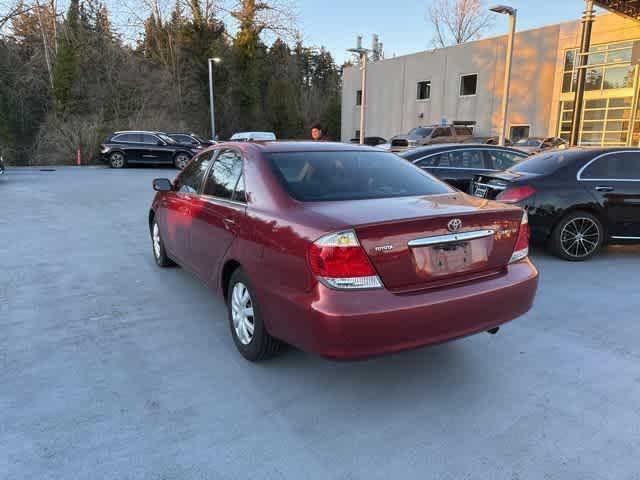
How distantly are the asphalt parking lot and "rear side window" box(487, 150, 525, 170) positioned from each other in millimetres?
4036

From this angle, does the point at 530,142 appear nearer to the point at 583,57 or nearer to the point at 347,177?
the point at 583,57

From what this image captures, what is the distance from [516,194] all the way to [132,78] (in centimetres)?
3204

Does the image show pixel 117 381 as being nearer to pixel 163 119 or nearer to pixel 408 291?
pixel 408 291

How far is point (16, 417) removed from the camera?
2805 mm

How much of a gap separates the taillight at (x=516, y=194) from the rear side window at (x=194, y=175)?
154 inches

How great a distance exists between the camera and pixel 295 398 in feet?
9.96

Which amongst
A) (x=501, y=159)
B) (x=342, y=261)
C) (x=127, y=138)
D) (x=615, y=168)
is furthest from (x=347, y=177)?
(x=127, y=138)

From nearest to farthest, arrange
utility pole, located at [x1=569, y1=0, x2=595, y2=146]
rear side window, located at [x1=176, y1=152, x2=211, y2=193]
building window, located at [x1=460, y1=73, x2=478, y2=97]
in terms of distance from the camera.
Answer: rear side window, located at [x1=176, y1=152, x2=211, y2=193], utility pole, located at [x1=569, y1=0, x2=595, y2=146], building window, located at [x1=460, y1=73, x2=478, y2=97]

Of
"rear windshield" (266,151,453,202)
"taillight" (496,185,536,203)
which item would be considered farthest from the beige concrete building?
"rear windshield" (266,151,453,202)

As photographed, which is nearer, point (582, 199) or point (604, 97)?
point (582, 199)

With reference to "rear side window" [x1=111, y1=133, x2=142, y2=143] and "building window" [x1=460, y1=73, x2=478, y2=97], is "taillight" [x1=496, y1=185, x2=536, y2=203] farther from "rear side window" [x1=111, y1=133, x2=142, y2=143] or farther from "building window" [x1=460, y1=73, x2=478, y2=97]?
"building window" [x1=460, y1=73, x2=478, y2=97]

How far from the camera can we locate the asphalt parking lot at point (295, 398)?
2.44 metres

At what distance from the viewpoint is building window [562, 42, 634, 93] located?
81.8 feet

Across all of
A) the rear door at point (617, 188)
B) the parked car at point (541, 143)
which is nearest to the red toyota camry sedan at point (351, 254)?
the rear door at point (617, 188)
